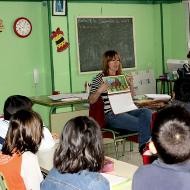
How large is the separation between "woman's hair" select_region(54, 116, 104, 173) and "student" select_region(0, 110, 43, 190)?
408 mm

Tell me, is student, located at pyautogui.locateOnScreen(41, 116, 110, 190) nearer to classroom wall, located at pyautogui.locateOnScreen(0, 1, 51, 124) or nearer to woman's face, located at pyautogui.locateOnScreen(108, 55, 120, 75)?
woman's face, located at pyautogui.locateOnScreen(108, 55, 120, 75)

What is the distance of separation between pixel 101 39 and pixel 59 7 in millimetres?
886

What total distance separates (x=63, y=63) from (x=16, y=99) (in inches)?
117

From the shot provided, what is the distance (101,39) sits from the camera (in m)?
6.25

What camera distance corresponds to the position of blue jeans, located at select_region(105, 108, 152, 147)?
4.01 m

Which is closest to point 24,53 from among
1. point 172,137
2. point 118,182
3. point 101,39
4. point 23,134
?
point 101,39

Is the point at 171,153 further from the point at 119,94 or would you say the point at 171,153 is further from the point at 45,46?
the point at 45,46

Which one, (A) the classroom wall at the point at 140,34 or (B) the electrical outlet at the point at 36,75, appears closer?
(B) the electrical outlet at the point at 36,75

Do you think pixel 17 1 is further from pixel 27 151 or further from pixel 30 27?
pixel 27 151

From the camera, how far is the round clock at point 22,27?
561 cm

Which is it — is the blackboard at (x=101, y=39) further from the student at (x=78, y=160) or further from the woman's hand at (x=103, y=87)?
the student at (x=78, y=160)

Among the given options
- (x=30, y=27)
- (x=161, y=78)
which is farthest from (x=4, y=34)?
(x=161, y=78)

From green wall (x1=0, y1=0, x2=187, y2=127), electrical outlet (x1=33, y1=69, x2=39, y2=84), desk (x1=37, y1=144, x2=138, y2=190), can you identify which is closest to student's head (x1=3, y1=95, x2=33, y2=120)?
desk (x1=37, y1=144, x2=138, y2=190)

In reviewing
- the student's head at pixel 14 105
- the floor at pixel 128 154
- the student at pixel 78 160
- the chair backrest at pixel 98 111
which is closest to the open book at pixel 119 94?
the chair backrest at pixel 98 111
